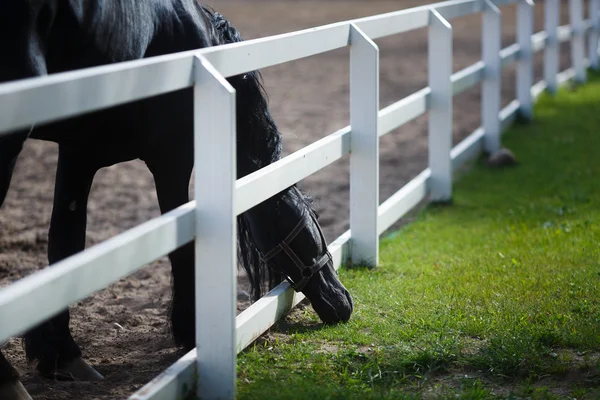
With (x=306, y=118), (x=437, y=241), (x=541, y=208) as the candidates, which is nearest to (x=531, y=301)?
(x=437, y=241)

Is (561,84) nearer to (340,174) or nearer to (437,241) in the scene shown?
(340,174)

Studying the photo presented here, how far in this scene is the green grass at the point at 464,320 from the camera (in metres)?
3.10

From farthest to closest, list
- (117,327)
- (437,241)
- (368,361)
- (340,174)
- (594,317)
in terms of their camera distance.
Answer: (340,174), (437,241), (117,327), (594,317), (368,361)

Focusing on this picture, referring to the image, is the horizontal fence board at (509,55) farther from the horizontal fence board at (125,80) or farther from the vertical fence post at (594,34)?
the vertical fence post at (594,34)

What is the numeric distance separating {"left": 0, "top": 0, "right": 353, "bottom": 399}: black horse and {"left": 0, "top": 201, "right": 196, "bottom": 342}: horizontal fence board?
542 millimetres

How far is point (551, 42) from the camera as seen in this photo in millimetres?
10141

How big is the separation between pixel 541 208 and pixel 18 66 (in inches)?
156

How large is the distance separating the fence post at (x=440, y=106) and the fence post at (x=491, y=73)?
1.37m

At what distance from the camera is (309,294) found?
373cm

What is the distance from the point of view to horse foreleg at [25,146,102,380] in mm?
3379

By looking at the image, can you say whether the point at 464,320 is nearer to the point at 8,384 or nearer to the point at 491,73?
the point at 8,384

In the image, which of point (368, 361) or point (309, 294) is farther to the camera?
point (309, 294)

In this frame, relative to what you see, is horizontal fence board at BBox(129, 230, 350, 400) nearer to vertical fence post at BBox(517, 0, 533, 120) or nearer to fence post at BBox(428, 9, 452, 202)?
fence post at BBox(428, 9, 452, 202)

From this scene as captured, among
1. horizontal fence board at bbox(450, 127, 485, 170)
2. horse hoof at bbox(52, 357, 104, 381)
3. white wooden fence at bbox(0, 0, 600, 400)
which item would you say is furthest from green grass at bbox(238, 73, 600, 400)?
horizontal fence board at bbox(450, 127, 485, 170)
